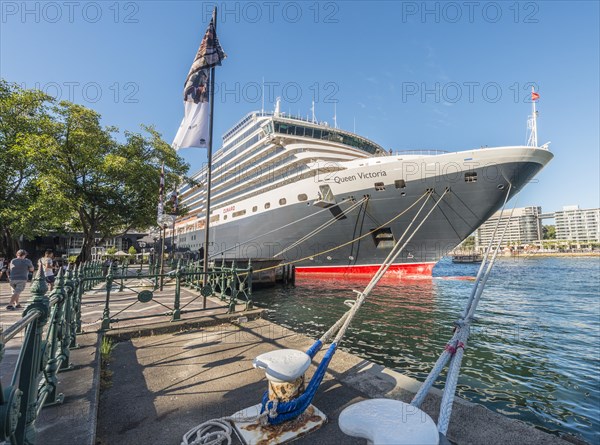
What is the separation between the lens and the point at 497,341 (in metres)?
9.13

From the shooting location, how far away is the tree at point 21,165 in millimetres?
17547

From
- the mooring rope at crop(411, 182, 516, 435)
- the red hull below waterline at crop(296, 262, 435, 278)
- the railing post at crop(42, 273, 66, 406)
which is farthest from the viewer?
the red hull below waterline at crop(296, 262, 435, 278)

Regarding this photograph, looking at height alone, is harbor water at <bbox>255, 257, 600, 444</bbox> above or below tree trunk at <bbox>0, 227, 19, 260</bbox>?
below

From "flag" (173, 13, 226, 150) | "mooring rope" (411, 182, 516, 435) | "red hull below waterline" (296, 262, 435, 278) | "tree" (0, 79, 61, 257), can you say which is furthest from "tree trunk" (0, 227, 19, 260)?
"mooring rope" (411, 182, 516, 435)

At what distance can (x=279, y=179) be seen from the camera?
25.2 metres

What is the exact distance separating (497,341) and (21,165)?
1082 inches

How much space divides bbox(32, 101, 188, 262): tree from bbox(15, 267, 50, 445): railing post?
17.1 m

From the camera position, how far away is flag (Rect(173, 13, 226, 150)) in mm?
8844

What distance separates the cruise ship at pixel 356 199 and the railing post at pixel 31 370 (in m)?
14.2

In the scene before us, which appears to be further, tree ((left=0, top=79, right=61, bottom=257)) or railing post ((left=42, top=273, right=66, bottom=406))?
tree ((left=0, top=79, right=61, bottom=257))

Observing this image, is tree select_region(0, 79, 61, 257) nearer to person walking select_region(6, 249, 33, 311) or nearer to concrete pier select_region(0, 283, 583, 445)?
person walking select_region(6, 249, 33, 311)

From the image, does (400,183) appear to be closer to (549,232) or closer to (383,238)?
(383,238)

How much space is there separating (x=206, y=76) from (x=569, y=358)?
1322 cm

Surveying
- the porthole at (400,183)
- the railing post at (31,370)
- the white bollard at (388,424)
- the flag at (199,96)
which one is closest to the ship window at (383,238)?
the porthole at (400,183)
